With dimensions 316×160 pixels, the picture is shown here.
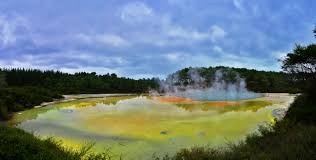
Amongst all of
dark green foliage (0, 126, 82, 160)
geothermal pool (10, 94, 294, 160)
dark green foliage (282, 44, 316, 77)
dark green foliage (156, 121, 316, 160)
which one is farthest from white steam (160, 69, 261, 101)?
dark green foliage (0, 126, 82, 160)

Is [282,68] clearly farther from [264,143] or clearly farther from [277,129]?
[264,143]

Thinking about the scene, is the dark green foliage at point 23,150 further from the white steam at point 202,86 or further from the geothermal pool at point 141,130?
the white steam at point 202,86

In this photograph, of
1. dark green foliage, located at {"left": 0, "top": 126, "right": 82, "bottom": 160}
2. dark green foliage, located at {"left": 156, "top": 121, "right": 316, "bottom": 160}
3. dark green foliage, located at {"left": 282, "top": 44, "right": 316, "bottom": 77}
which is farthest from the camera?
dark green foliage, located at {"left": 282, "top": 44, "right": 316, "bottom": 77}

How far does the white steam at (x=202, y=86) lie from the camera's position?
30.6m

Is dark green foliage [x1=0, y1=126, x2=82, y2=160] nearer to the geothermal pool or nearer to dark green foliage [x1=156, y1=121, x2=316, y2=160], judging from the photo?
dark green foliage [x1=156, y1=121, x2=316, y2=160]

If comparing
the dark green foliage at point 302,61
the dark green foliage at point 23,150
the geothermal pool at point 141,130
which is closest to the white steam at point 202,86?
the geothermal pool at point 141,130

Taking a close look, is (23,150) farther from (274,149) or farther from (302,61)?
(302,61)

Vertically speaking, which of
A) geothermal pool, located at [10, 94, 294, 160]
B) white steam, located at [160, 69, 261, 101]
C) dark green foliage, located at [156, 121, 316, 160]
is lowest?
geothermal pool, located at [10, 94, 294, 160]

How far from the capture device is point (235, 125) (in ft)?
43.6

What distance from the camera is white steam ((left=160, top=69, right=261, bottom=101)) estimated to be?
100 feet

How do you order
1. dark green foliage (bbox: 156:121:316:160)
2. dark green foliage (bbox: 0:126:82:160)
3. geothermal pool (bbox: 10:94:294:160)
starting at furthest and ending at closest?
geothermal pool (bbox: 10:94:294:160) → dark green foliage (bbox: 156:121:316:160) → dark green foliage (bbox: 0:126:82:160)

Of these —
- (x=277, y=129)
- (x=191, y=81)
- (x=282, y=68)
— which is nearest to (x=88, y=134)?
(x=277, y=129)

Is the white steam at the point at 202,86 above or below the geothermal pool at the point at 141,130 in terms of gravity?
above

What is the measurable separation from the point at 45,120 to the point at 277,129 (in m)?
11.7
